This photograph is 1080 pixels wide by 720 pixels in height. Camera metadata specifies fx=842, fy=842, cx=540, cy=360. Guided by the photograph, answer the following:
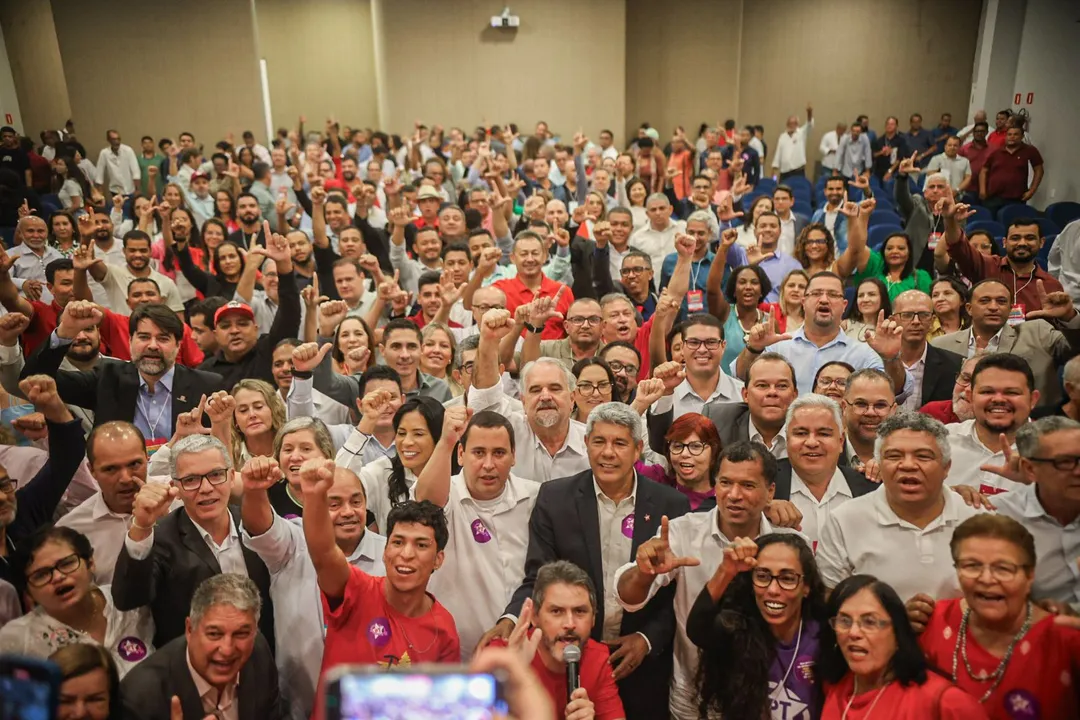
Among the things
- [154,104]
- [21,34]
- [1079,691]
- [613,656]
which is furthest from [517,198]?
[1079,691]

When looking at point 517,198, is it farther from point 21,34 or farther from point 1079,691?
point 1079,691

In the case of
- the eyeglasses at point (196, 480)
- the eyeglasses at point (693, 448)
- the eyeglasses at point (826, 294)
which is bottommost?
the eyeglasses at point (693, 448)

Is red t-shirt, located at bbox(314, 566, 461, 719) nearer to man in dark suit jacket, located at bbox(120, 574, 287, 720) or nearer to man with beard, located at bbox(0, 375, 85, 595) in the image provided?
man in dark suit jacket, located at bbox(120, 574, 287, 720)

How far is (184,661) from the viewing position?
2.32 metres

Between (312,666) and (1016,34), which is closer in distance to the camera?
(312,666)

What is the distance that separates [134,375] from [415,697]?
3506 millimetres

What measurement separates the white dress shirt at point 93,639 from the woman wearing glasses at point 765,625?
66.7 inches

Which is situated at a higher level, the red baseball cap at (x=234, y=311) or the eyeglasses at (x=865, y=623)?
the red baseball cap at (x=234, y=311)

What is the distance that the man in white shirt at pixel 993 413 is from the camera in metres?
3.08

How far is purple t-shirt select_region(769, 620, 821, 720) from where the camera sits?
233 cm

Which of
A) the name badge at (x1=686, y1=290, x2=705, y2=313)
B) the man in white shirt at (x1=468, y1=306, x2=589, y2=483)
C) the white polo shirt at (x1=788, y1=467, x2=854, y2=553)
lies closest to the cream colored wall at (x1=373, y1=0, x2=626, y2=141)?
the name badge at (x1=686, y1=290, x2=705, y2=313)

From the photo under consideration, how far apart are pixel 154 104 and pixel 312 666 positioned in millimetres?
11806

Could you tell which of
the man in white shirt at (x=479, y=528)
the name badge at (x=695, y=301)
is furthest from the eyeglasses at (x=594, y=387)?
Answer: the name badge at (x=695, y=301)

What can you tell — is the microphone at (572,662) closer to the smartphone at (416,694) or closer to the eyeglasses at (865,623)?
the eyeglasses at (865,623)
